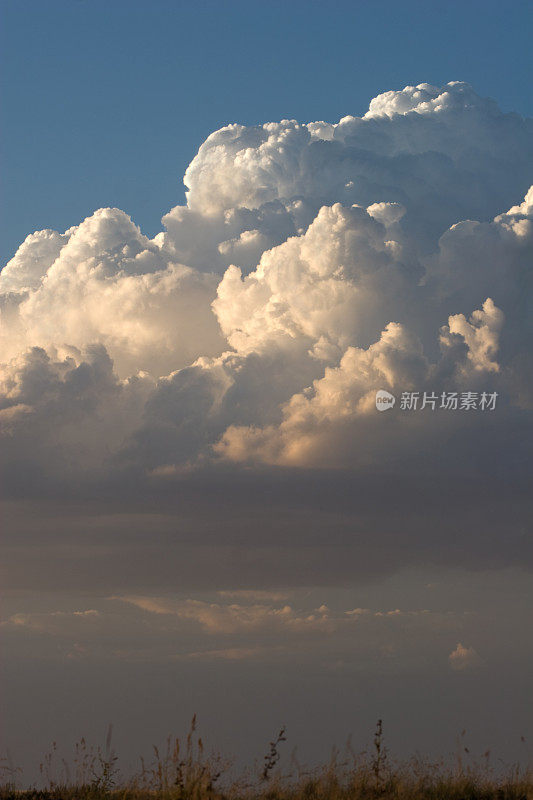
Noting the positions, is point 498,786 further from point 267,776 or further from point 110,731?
point 110,731

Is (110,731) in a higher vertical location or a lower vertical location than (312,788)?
higher

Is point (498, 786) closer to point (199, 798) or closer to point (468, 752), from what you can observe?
point (468, 752)

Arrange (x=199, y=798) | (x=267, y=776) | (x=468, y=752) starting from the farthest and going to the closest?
(x=468, y=752) < (x=267, y=776) < (x=199, y=798)

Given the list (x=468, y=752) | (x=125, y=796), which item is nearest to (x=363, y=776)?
(x=468, y=752)

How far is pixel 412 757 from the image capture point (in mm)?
18016

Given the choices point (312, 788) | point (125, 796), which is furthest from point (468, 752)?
point (125, 796)

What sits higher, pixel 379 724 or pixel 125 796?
pixel 379 724

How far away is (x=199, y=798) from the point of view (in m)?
15.4

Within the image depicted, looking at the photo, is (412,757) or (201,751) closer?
(201,751)

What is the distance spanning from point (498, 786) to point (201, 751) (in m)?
6.61

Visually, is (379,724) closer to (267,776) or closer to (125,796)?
(267,776)

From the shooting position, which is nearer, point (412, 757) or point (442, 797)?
point (442, 797)

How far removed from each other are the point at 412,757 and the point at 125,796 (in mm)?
6140

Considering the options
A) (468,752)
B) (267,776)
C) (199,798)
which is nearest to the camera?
(199,798)
